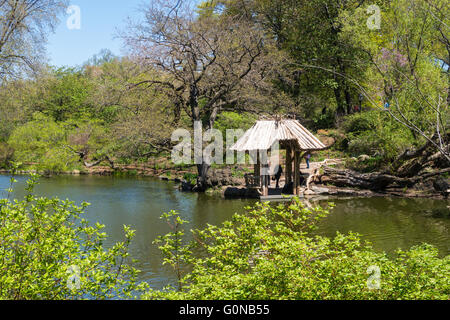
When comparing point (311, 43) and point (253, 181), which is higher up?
point (311, 43)

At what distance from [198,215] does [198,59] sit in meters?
8.19

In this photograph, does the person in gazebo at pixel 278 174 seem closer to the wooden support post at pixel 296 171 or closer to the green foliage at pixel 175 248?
the wooden support post at pixel 296 171

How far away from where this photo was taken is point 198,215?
1595cm

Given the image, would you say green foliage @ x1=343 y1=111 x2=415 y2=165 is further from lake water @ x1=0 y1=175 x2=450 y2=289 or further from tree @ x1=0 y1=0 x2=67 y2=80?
tree @ x1=0 y1=0 x2=67 y2=80

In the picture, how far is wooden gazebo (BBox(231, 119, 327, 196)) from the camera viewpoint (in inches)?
746

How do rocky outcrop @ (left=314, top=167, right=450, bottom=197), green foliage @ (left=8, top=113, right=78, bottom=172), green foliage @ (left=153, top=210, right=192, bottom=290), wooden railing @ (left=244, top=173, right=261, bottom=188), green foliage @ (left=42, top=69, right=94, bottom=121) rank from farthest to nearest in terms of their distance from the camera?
green foliage @ (left=42, top=69, right=94, bottom=121)
green foliage @ (left=8, top=113, right=78, bottom=172)
wooden railing @ (left=244, top=173, right=261, bottom=188)
rocky outcrop @ (left=314, top=167, right=450, bottom=197)
green foliage @ (left=153, top=210, right=192, bottom=290)

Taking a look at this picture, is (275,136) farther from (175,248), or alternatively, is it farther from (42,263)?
(42,263)

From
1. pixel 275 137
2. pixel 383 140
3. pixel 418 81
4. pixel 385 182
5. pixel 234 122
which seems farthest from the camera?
pixel 234 122

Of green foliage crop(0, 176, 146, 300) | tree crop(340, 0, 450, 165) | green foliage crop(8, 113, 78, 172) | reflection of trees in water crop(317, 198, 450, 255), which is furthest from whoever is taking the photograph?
green foliage crop(8, 113, 78, 172)

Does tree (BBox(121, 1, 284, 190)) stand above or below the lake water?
above

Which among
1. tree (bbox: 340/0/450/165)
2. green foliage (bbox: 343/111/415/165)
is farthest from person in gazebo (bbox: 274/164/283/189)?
tree (bbox: 340/0/450/165)

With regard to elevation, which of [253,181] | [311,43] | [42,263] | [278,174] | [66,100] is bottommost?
[42,263]

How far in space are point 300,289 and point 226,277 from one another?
2.81 ft

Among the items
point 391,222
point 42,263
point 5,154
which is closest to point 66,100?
point 5,154
